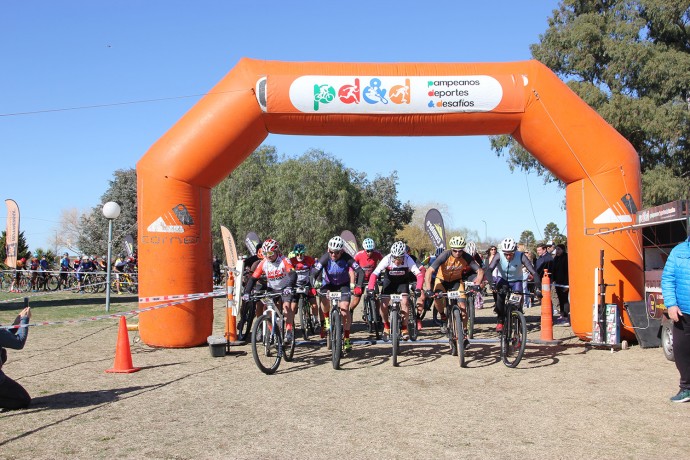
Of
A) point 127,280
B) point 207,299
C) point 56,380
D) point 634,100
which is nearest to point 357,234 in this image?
point 127,280

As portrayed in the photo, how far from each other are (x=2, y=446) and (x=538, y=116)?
31.0ft

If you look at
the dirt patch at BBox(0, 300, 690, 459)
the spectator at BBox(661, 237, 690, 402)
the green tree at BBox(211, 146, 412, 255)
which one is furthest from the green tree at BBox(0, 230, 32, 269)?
the spectator at BBox(661, 237, 690, 402)

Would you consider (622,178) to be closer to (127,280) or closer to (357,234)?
(127,280)

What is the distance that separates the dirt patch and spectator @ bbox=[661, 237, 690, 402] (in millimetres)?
321

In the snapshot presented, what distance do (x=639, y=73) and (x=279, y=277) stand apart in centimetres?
2160

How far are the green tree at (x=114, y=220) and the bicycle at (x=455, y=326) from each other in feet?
170

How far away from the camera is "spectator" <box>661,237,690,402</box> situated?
6898 millimetres

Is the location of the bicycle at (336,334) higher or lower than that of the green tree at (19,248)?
lower

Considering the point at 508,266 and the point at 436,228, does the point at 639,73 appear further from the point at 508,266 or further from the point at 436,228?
the point at 508,266

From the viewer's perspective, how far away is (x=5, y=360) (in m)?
6.62

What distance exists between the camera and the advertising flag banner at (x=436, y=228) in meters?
20.2

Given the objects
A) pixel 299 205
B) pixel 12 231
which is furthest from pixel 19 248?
pixel 12 231

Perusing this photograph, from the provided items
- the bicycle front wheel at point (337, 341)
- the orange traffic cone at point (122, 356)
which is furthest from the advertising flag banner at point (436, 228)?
the orange traffic cone at point (122, 356)

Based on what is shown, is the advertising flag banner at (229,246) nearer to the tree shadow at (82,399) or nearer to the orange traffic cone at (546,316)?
the tree shadow at (82,399)
